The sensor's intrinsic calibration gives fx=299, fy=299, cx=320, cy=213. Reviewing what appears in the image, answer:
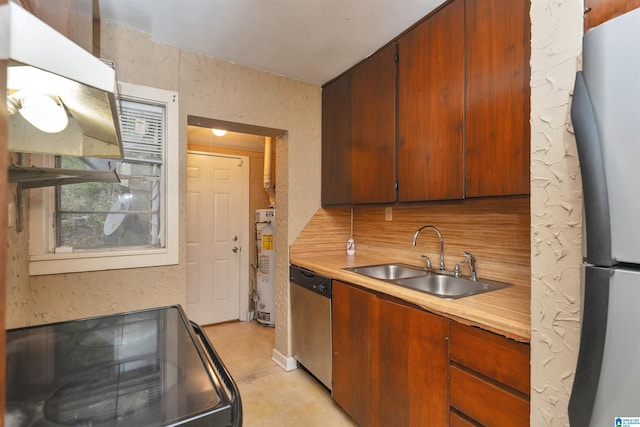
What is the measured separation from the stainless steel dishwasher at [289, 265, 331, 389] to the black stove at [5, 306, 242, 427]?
1115mm

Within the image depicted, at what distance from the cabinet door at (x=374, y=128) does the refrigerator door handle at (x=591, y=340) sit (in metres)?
1.35

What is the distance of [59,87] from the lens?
2.07 ft

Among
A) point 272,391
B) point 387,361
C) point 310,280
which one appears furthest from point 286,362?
point 387,361

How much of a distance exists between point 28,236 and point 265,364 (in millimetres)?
1922

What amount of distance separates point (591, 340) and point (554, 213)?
13.3 inches

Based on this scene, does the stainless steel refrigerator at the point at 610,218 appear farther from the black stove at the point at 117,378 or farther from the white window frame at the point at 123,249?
the white window frame at the point at 123,249

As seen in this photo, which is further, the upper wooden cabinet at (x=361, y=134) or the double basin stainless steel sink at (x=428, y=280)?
the upper wooden cabinet at (x=361, y=134)

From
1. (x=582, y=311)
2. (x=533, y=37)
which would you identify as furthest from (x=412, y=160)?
(x=582, y=311)

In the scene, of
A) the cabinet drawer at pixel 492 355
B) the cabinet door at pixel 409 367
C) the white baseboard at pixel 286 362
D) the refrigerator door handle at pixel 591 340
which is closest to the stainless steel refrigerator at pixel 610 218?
the refrigerator door handle at pixel 591 340

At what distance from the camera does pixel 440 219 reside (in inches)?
82.4

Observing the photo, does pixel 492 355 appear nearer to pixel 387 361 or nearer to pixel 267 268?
pixel 387 361

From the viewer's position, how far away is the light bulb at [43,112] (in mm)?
702

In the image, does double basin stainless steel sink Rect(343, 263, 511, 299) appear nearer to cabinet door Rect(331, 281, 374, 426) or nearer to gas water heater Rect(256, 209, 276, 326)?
cabinet door Rect(331, 281, 374, 426)

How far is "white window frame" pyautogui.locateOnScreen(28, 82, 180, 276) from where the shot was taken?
1.65 m
